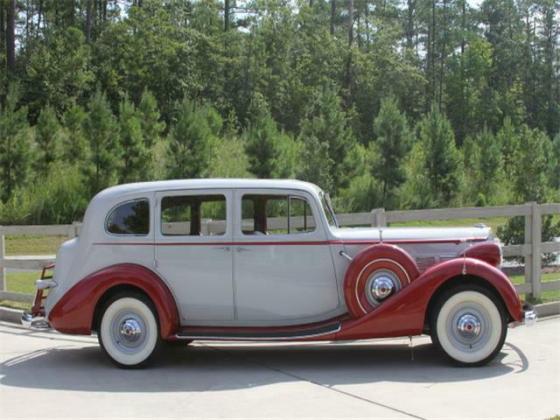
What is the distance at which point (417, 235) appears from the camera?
7660 millimetres

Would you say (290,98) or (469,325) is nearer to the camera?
(469,325)

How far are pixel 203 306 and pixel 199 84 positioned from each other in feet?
146

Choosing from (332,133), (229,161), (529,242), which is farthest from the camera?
(229,161)

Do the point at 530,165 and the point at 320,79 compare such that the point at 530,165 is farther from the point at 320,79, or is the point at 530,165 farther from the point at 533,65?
the point at 533,65

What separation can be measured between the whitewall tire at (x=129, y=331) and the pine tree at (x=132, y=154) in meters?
22.7

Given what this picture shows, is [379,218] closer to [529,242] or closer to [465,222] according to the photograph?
[529,242]

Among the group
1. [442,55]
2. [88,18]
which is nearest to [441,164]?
[88,18]

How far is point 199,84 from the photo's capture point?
50.7m

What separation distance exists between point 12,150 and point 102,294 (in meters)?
23.3

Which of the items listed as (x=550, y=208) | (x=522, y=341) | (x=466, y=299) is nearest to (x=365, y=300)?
(x=466, y=299)

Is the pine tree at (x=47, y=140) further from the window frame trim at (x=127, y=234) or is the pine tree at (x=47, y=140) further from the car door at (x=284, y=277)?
the car door at (x=284, y=277)

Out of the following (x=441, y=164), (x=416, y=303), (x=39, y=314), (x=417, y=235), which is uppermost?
(x=441, y=164)

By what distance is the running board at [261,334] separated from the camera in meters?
7.27

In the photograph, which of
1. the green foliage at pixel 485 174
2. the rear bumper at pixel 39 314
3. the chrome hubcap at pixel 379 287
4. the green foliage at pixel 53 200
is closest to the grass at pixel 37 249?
the green foliage at pixel 53 200
